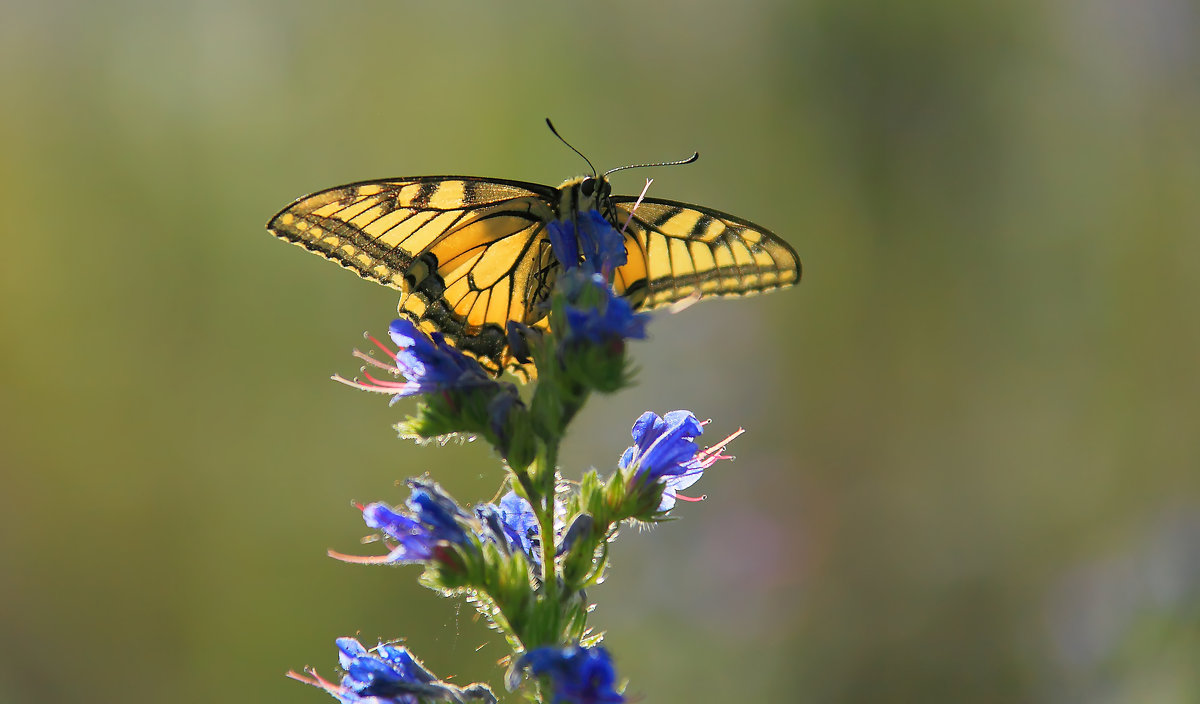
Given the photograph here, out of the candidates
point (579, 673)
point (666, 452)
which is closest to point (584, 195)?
point (666, 452)

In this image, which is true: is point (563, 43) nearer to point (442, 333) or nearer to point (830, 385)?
point (830, 385)

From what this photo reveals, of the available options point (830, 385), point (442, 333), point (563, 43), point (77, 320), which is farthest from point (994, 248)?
point (77, 320)

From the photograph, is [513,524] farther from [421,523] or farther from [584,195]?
[584,195]

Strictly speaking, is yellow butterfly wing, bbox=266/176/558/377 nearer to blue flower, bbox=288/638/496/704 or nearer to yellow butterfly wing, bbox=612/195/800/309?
yellow butterfly wing, bbox=612/195/800/309

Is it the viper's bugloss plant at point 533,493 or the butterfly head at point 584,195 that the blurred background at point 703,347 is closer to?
the viper's bugloss plant at point 533,493

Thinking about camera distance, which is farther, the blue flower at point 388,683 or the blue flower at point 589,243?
the blue flower at point 589,243

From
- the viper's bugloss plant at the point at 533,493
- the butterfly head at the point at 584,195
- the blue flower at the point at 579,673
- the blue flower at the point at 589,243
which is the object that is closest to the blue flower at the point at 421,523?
the viper's bugloss plant at the point at 533,493
